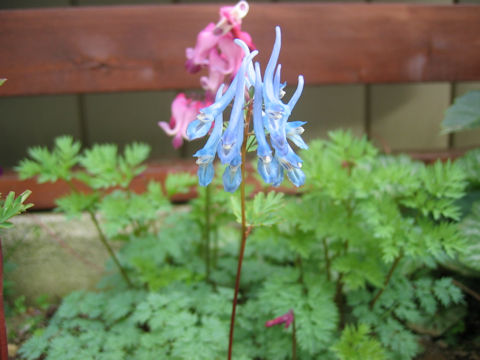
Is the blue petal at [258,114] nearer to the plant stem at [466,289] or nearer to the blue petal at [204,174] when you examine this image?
the blue petal at [204,174]

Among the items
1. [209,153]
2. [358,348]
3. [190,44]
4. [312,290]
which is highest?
[190,44]

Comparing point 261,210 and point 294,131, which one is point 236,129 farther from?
point 261,210

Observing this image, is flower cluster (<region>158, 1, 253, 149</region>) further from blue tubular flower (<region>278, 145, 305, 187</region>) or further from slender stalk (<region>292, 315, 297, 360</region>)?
slender stalk (<region>292, 315, 297, 360</region>)

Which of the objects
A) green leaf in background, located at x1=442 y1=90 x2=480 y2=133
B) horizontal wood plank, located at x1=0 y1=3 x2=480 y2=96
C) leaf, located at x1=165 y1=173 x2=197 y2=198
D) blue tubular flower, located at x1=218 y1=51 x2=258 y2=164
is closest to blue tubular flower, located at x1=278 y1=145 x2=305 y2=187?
blue tubular flower, located at x1=218 y1=51 x2=258 y2=164

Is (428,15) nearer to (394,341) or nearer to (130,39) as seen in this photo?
(130,39)

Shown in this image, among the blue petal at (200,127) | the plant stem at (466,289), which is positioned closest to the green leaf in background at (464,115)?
the plant stem at (466,289)

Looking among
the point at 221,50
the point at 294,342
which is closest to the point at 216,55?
the point at 221,50
